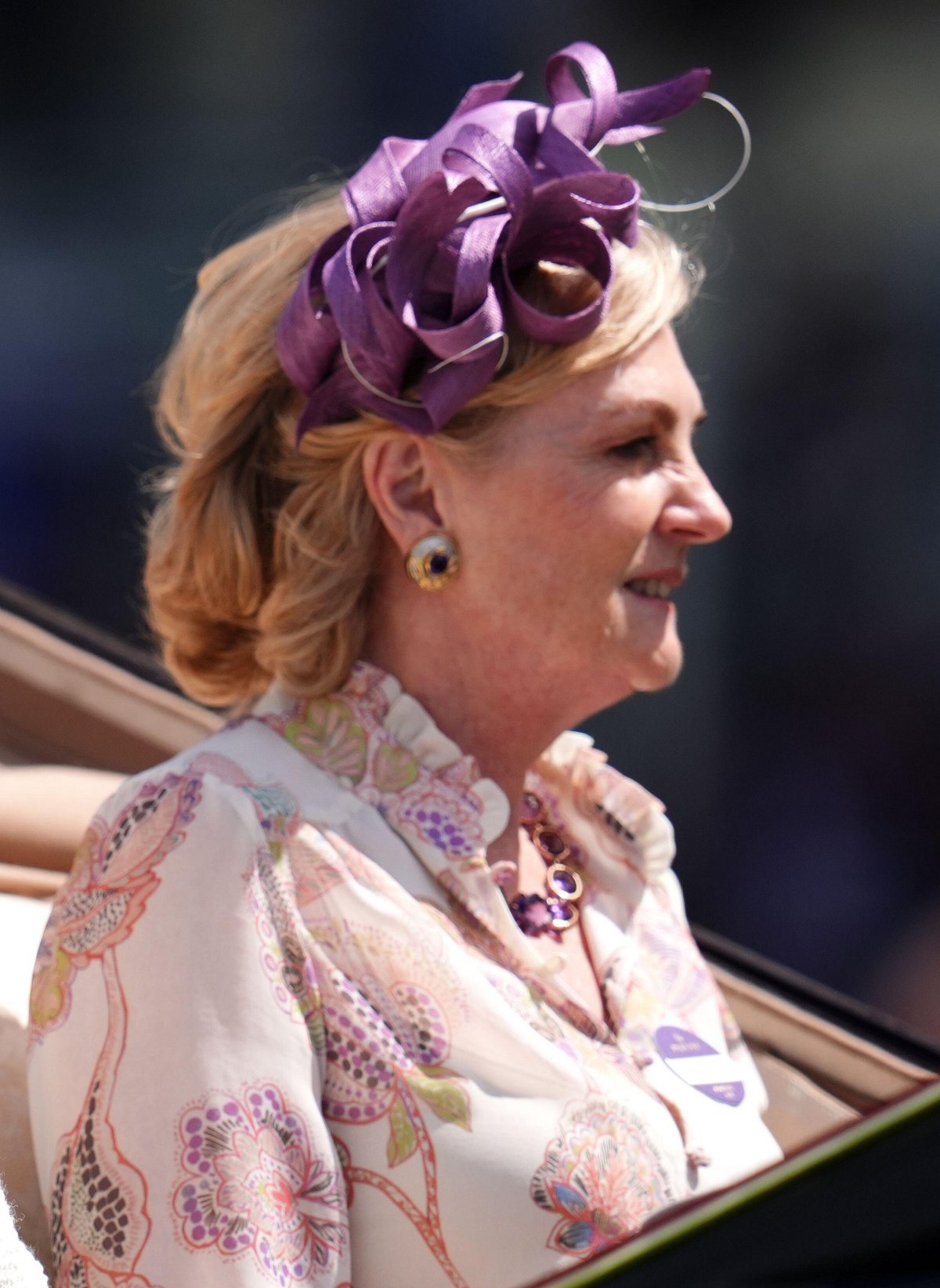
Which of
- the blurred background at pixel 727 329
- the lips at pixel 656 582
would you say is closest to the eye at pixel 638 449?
the lips at pixel 656 582

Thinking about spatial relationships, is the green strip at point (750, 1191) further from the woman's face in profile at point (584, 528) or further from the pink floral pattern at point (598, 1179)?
the woman's face in profile at point (584, 528)

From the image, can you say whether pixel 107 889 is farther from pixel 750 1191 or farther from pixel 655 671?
pixel 750 1191

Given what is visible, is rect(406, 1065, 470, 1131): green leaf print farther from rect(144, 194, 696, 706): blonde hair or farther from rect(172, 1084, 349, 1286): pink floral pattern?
rect(144, 194, 696, 706): blonde hair

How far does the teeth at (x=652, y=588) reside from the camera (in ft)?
4.70

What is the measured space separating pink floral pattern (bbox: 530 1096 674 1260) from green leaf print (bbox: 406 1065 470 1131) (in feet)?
0.26

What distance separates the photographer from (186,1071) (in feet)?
3.57

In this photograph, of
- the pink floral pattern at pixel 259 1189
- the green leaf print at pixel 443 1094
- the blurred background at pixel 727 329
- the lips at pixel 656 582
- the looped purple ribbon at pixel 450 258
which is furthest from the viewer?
the blurred background at pixel 727 329

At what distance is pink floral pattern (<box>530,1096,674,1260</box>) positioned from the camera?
1.15m

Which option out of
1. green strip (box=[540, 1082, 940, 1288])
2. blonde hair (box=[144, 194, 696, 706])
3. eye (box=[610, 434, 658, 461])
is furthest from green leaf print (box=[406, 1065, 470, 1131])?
green strip (box=[540, 1082, 940, 1288])

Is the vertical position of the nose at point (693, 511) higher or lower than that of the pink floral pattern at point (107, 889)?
higher

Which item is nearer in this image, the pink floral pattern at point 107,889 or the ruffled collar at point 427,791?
the pink floral pattern at point 107,889

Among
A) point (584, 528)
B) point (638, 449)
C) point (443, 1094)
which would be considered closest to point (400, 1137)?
point (443, 1094)

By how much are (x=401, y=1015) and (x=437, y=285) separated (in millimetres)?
701

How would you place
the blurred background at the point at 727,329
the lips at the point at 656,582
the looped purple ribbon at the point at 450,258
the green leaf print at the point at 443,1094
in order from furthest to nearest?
1. the blurred background at the point at 727,329
2. the lips at the point at 656,582
3. the looped purple ribbon at the point at 450,258
4. the green leaf print at the point at 443,1094
